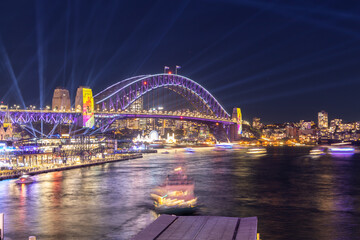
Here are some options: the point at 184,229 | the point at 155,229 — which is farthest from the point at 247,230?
the point at 155,229

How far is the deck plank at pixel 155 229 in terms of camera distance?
802cm

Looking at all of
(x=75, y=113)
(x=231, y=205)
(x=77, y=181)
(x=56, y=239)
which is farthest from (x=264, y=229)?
(x=75, y=113)

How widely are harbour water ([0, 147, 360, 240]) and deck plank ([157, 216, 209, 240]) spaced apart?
695cm

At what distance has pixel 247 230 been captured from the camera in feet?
27.3

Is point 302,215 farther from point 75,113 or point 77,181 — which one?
point 75,113

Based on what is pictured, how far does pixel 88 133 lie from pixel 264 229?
65.9 m

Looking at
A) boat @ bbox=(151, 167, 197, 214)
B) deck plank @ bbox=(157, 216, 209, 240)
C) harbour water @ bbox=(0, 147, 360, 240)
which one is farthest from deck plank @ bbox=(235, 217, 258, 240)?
boat @ bbox=(151, 167, 197, 214)

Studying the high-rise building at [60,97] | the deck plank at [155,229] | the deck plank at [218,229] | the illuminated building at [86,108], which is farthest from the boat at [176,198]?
the high-rise building at [60,97]

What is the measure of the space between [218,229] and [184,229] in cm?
71

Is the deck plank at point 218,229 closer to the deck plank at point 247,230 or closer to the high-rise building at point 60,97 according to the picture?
the deck plank at point 247,230

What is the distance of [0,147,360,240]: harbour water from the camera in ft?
55.1

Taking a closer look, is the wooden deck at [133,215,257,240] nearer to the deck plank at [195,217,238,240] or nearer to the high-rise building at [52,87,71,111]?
the deck plank at [195,217,238,240]

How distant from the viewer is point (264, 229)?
1717 centimetres

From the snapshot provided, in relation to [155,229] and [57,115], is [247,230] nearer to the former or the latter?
[155,229]
